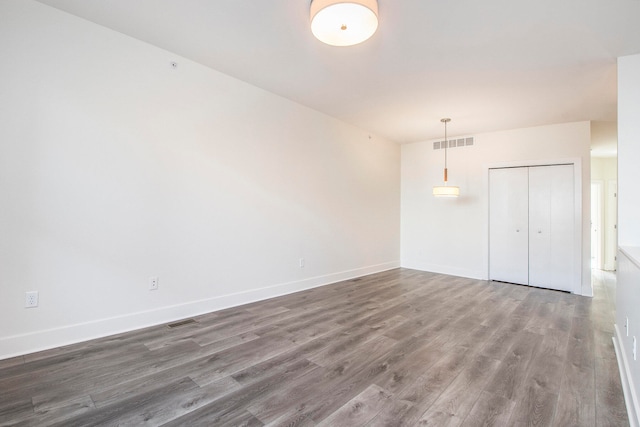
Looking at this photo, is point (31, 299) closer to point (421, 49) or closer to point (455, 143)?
point (421, 49)

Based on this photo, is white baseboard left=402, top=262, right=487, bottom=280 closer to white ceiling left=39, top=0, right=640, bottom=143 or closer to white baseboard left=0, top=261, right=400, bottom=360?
white ceiling left=39, top=0, right=640, bottom=143

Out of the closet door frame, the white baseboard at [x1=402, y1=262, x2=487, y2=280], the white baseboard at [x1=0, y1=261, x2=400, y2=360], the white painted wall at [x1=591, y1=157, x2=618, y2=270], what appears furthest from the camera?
the white painted wall at [x1=591, y1=157, x2=618, y2=270]

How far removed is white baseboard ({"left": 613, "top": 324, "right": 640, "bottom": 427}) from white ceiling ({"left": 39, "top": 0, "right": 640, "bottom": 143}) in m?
2.64

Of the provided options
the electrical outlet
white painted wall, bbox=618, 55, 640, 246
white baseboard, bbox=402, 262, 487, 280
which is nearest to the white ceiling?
white painted wall, bbox=618, 55, 640, 246

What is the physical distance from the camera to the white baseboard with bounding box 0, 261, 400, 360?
235 cm

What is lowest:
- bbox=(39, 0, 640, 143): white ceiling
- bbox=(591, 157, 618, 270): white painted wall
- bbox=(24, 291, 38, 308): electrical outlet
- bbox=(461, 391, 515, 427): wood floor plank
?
bbox=(461, 391, 515, 427): wood floor plank

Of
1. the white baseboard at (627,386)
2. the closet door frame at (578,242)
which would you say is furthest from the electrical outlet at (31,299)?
the closet door frame at (578,242)

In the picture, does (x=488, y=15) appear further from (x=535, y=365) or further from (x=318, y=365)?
(x=318, y=365)

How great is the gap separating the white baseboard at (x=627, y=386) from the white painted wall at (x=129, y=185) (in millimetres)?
3411

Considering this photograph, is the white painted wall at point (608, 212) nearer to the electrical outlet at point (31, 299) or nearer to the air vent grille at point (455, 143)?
the air vent grille at point (455, 143)

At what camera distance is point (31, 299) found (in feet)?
7.83

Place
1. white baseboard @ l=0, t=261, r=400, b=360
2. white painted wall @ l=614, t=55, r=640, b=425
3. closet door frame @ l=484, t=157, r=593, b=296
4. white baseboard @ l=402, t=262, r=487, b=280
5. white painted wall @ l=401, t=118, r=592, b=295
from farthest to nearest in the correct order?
white baseboard @ l=402, t=262, r=487, b=280
white painted wall @ l=401, t=118, r=592, b=295
closet door frame @ l=484, t=157, r=593, b=296
white painted wall @ l=614, t=55, r=640, b=425
white baseboard @ l=0, t=261, r=400, b=360

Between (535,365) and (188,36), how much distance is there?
13.6ft

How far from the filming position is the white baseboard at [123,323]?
7.71 feet
